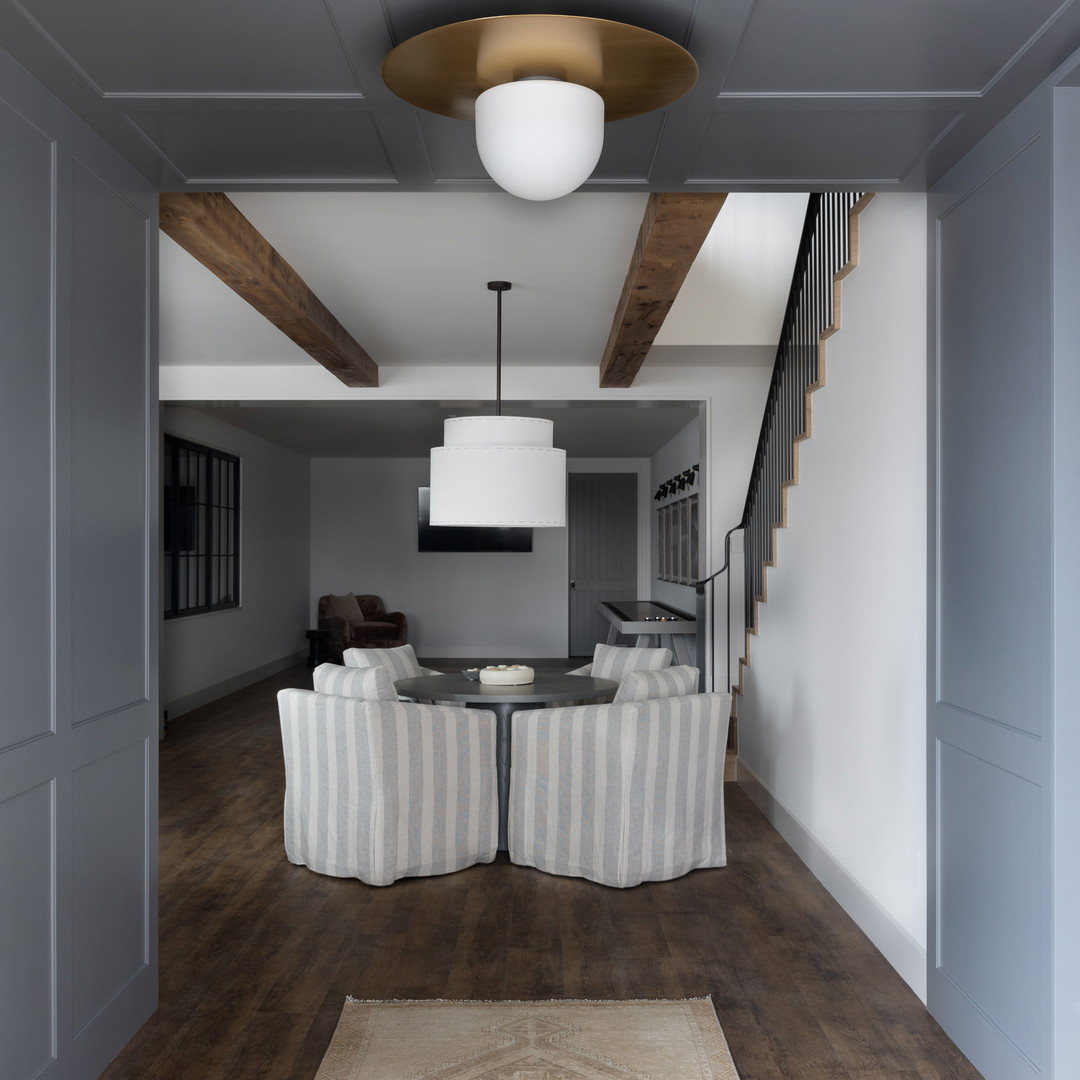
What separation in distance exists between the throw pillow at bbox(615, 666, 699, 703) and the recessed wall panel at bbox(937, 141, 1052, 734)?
1.44m

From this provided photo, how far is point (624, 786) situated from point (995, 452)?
204cm

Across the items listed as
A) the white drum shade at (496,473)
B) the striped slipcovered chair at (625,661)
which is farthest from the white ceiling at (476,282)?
the striped slipcovered chair at (625,661)

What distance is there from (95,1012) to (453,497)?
2.42 metres

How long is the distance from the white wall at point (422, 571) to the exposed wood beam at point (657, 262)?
6935 mm

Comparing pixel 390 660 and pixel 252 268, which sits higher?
pixel 252 268

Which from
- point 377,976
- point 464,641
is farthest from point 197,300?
point 464,641

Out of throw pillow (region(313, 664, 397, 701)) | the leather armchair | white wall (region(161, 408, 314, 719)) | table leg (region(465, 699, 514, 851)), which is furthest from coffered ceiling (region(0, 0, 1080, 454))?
the leather armchair

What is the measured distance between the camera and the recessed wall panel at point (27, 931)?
1.99m

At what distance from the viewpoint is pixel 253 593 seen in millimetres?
9695

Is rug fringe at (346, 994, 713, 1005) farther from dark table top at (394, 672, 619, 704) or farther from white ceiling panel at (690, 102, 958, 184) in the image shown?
white ceiling panel at (690, 102, 958, 184)

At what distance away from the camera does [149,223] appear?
8.82ft

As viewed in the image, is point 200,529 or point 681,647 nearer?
point 681,647

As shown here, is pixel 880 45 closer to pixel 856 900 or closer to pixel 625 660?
pixel 856 900

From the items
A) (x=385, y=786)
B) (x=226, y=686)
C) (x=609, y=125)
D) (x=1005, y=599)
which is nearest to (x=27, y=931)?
(x=385, y=786)
